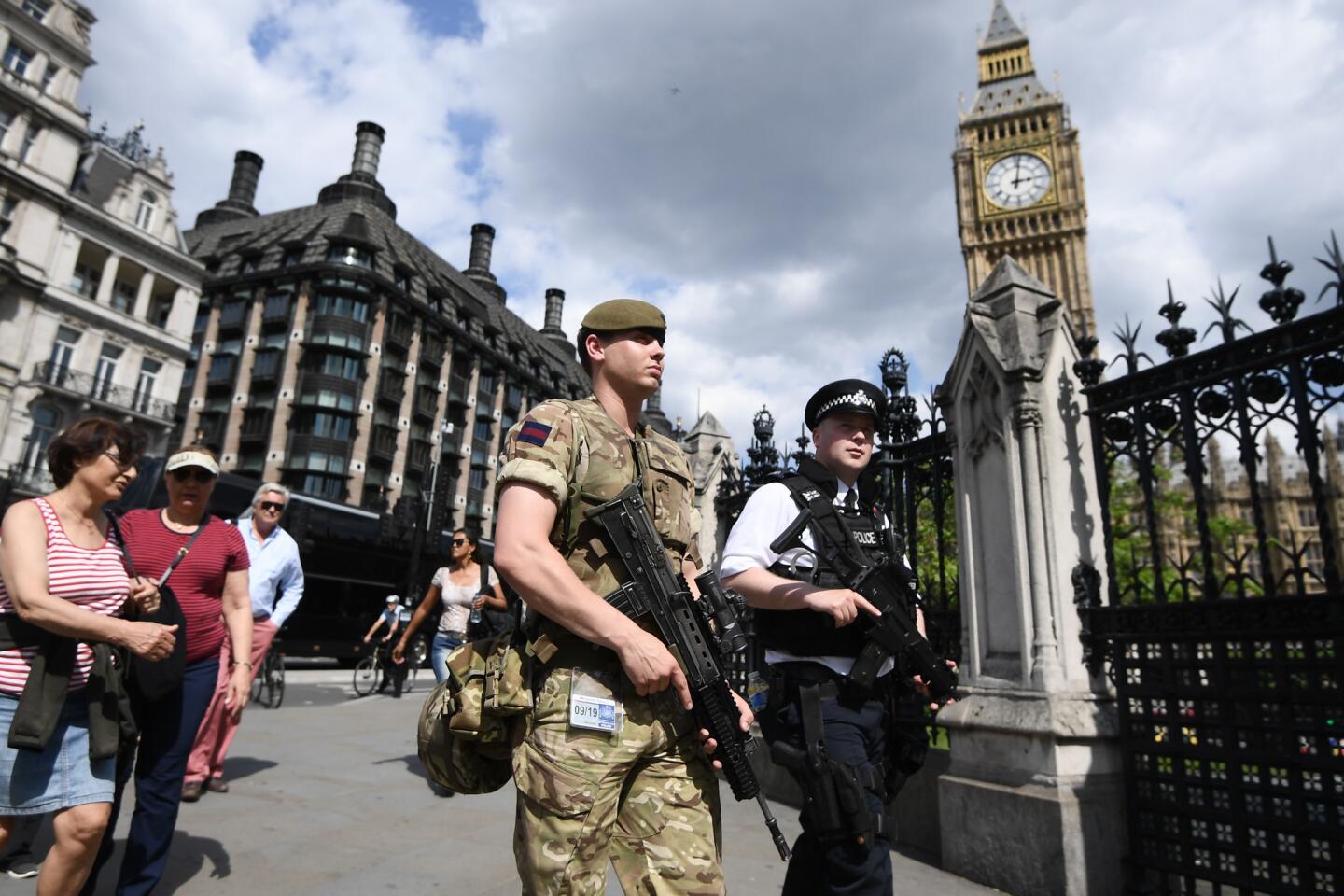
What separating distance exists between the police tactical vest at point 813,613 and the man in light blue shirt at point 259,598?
12.2 ft

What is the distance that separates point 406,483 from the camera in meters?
45.4

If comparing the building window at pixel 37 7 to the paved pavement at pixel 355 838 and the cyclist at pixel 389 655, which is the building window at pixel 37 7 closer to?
the cyclist at pixel 389 655

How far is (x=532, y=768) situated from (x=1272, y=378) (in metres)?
3.96

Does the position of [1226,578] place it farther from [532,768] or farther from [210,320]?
[210,320]

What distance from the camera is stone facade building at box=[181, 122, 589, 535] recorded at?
137 feet

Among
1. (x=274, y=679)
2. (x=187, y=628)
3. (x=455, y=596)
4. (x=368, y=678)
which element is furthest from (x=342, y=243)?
(x=187, y=628)

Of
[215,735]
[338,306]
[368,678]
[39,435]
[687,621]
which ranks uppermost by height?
[338,306]

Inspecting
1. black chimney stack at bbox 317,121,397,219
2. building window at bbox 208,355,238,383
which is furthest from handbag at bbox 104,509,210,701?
black chimney stack at bbox 317,121,397,219

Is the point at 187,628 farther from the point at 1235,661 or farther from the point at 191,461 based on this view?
the point at 1235,661

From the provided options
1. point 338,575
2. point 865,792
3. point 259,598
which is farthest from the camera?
point 338,575

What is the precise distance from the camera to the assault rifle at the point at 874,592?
8.25 ft

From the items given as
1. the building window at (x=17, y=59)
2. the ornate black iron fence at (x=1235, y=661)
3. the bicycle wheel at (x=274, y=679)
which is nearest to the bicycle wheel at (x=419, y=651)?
the bicycle wheel at (x=274, y=679)

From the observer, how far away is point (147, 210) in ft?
116

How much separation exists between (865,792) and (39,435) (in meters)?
38.3
